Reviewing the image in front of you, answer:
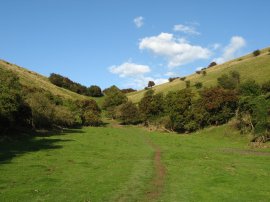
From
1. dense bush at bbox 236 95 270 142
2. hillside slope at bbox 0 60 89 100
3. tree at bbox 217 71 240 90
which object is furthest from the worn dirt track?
hillside slope at bbox 0 60 89 100

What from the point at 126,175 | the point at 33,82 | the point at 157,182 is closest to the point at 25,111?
the point at 126,175

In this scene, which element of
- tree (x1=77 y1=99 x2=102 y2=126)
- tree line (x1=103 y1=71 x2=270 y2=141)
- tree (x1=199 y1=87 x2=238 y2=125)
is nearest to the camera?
tree line (x1=103 y1=71 x2=270 y2=141)

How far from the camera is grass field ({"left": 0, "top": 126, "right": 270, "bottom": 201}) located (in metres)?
24.6

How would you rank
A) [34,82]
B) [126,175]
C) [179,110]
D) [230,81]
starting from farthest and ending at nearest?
[34,82]
[230,81]
[179,110]
[126,175]

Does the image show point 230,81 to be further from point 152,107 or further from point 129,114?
point 129,114

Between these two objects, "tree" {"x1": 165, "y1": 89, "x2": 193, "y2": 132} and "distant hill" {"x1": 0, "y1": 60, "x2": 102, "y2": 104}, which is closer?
"tree" {"x1": 165, "y1": 89, "x2": 193, "y2": 132}

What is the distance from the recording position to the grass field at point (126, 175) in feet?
80.7

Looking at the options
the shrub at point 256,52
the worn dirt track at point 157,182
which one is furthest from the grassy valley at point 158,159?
the shrub at point 256,52

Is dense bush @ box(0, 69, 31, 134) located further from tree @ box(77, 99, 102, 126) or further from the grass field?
tree @ box(77, 99, 102, 126)

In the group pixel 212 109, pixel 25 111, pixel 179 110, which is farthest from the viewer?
pixel 179 110

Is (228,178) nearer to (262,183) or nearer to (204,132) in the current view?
(262,183)

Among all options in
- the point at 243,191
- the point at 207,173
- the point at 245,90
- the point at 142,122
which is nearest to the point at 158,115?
the point at 142,122

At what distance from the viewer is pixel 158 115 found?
350ft

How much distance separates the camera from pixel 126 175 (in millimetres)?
31984
